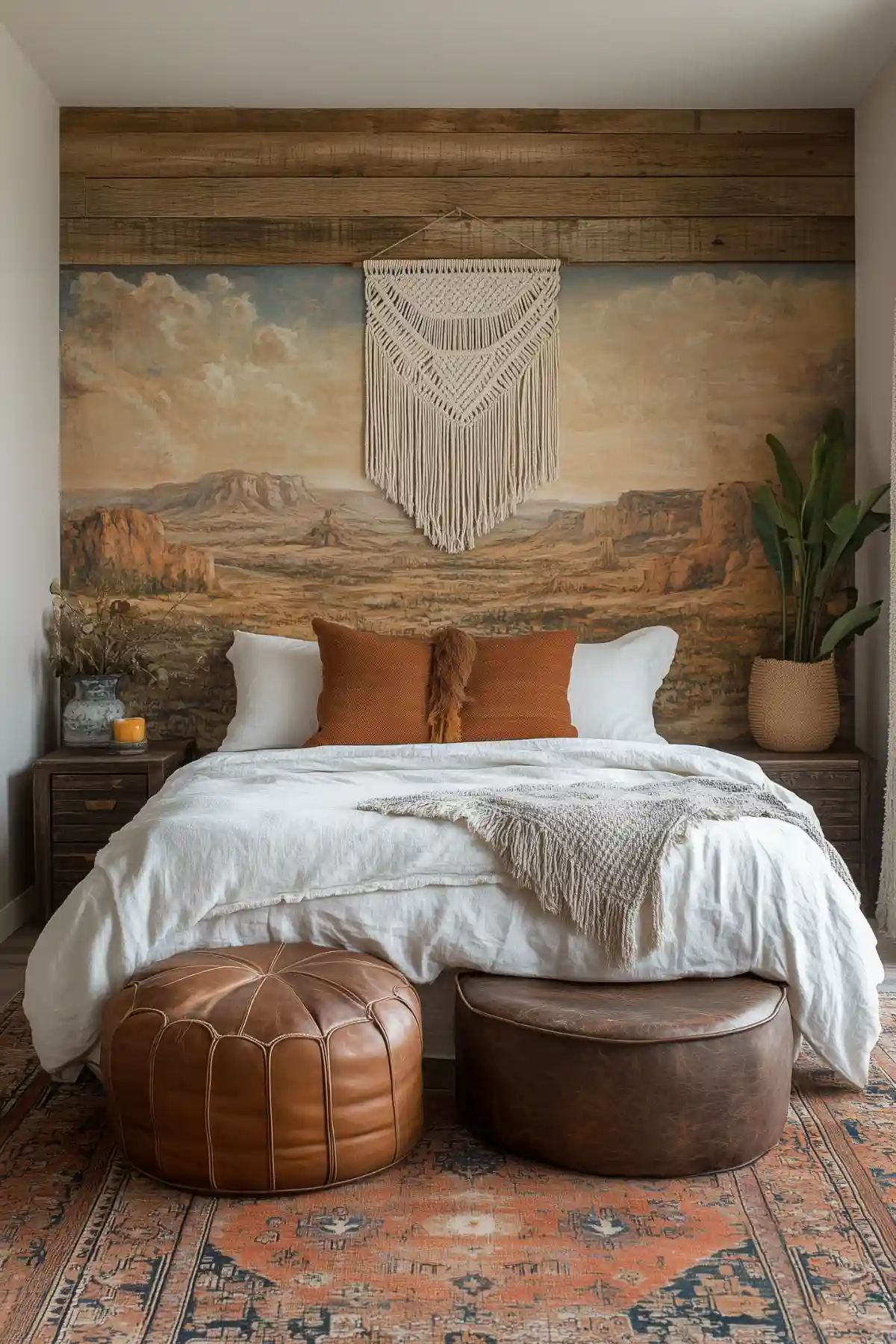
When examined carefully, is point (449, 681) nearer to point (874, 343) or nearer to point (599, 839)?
point (599, 839)

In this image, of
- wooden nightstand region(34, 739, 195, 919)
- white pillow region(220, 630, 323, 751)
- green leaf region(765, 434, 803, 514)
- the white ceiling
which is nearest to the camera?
the white ceiling

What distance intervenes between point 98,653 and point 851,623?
266cm

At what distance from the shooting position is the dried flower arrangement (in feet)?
14.4

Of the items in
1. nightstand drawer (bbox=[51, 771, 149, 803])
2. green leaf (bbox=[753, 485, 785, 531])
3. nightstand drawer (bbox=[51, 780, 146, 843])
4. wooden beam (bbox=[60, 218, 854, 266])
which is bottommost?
nightstand drawer (bbox=[51, 780, 146, 843])

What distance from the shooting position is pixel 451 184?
14.8 feet

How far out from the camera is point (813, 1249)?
209 centimetres

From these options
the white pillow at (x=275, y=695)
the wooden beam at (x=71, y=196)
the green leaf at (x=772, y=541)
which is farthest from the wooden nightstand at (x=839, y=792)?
the wooden beam at (x=71, y=196)

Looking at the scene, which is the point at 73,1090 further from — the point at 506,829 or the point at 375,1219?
the point at 506,829

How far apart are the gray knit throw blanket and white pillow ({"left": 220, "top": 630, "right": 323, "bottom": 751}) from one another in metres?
1.20

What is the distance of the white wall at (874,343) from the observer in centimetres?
419

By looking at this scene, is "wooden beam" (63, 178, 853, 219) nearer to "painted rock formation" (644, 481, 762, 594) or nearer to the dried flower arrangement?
"painted rock formation" (644, 481, 762, 594)

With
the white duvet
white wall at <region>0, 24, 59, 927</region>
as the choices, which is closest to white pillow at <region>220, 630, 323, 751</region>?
white wall at <region>0, 24, 59, 927</region>

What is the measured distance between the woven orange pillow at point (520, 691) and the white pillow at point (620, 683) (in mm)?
93

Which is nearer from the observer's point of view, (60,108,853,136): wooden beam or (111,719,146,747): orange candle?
(111,719,146,747): orange candle
